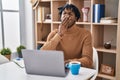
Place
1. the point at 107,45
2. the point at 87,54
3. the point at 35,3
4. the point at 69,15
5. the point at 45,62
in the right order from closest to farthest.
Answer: the point at 45,62 < the point at 87,54 < the point at 69,15 < the point at 107,45 < the point at 35,3

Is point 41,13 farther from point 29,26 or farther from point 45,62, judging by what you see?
point 45,62

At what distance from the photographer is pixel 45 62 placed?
134cm

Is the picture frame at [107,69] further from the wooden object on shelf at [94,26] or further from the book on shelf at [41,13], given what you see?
the book on shelf at [41,13]

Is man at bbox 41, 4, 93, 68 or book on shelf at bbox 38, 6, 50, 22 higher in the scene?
book on shelf at bbox 38, 6, 50, 22

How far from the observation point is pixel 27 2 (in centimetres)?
347

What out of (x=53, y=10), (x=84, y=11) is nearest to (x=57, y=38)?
(x=84, y=11)

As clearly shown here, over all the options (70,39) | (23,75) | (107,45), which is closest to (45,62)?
(23,75)

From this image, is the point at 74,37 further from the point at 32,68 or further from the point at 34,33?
the point at 34,33

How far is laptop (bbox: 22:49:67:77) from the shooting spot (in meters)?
1.31

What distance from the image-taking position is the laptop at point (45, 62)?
1312 millimetres

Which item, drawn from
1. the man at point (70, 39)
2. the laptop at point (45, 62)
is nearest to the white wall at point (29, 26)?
the man at point (70, 39)

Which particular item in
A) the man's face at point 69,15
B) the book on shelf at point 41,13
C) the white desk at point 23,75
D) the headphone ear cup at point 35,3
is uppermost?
the headphone ear cup at point 35,3

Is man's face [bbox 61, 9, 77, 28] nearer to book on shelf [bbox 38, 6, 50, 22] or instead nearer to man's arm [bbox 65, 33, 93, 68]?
man's arm [bbox 65, 33, 93, 68]

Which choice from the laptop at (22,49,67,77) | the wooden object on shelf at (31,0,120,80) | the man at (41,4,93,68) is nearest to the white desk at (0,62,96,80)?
the laptop at (22,49,67,77)
